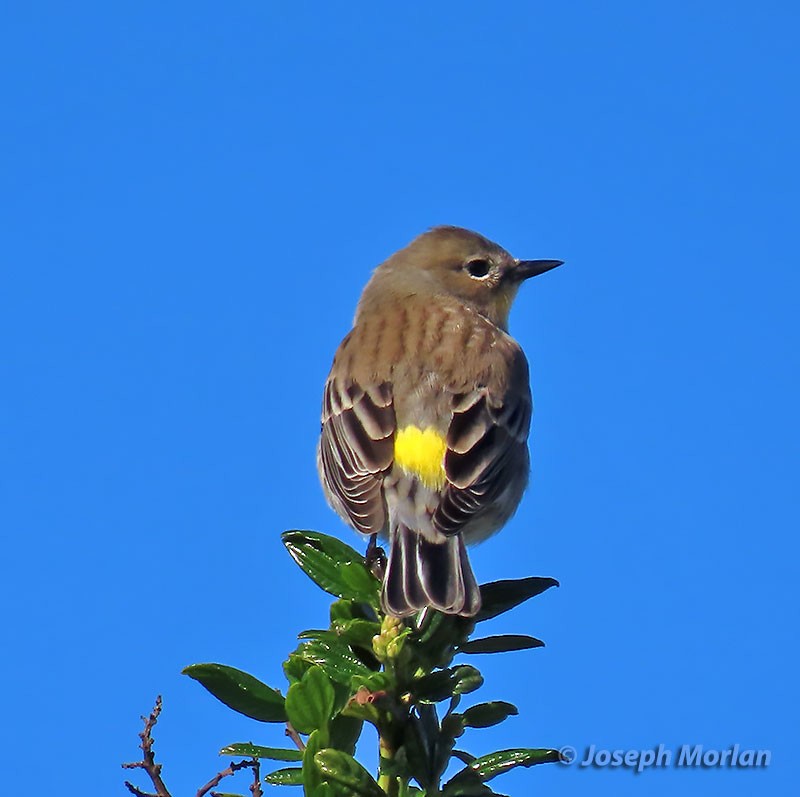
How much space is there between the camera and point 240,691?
3609mm

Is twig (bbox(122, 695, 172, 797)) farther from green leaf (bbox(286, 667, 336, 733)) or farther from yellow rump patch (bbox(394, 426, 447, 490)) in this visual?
yellow rump patch (bbox(394, 426, 447, 490))

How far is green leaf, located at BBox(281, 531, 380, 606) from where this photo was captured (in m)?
4.24

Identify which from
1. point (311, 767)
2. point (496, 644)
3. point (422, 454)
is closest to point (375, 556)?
point (422, 454)

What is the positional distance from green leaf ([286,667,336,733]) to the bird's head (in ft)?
20.9

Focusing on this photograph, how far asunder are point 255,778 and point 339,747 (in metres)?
0.30

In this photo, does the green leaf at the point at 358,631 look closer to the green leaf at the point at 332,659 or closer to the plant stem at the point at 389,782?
the green leaf at the point at 332,659

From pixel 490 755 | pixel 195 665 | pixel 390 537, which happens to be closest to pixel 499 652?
pixel 490 755

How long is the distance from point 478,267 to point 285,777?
21.7ft

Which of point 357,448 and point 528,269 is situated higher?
point 528,269

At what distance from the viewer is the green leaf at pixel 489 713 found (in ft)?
11.8

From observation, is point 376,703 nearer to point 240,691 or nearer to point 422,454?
point 240,691

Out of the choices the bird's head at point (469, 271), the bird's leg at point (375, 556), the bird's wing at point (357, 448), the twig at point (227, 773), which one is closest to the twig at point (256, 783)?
the twig at point (227, 773)

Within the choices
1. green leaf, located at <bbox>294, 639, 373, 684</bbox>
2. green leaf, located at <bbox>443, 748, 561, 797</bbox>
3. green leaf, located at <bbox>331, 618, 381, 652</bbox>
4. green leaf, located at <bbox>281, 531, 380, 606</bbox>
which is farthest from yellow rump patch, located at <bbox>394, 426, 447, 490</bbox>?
green leaf, located at <bbox>443, 748, 561, 797</bbox>

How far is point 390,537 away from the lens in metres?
6.43
